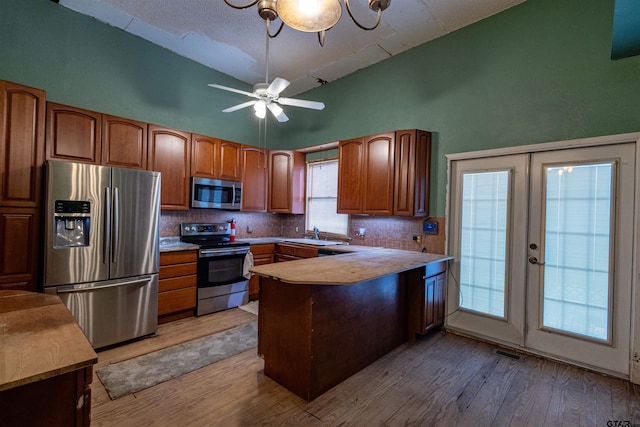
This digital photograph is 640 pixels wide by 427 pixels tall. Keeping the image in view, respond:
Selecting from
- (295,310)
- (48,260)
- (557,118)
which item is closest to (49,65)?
(48,260)

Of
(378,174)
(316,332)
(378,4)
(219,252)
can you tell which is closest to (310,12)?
(378,4)

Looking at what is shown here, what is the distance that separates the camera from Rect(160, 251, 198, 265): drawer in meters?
3.50

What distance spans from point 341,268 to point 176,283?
7.39ft

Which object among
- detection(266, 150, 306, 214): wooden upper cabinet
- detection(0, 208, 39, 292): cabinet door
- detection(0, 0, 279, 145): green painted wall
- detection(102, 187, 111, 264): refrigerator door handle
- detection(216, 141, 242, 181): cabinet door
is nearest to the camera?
detection(0, 208, 39, 292): cabinet door

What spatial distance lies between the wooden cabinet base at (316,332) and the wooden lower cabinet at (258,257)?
205cm

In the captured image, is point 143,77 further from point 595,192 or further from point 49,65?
point 595,192

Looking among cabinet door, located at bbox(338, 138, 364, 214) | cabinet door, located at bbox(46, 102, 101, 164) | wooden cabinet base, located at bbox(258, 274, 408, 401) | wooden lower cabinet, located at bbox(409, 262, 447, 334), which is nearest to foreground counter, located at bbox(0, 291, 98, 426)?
wooden cabinet base, located at bbox(258, 274, 408, 401)

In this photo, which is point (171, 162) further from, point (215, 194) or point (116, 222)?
point (116, 222)

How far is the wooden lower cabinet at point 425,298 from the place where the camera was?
3.12m

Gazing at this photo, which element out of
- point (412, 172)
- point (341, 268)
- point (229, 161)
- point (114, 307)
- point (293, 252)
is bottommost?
point (114, 307)

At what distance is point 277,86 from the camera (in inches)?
108

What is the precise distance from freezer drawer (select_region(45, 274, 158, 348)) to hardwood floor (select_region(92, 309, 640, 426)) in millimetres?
221

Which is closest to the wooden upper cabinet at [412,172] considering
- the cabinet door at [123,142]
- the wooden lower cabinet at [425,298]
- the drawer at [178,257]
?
the wooden lower cabinet at [425,298]

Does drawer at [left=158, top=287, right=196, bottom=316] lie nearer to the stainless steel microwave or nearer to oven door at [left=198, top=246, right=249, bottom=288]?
oven door at [left=198, top=246, right=249, bottom=288]
